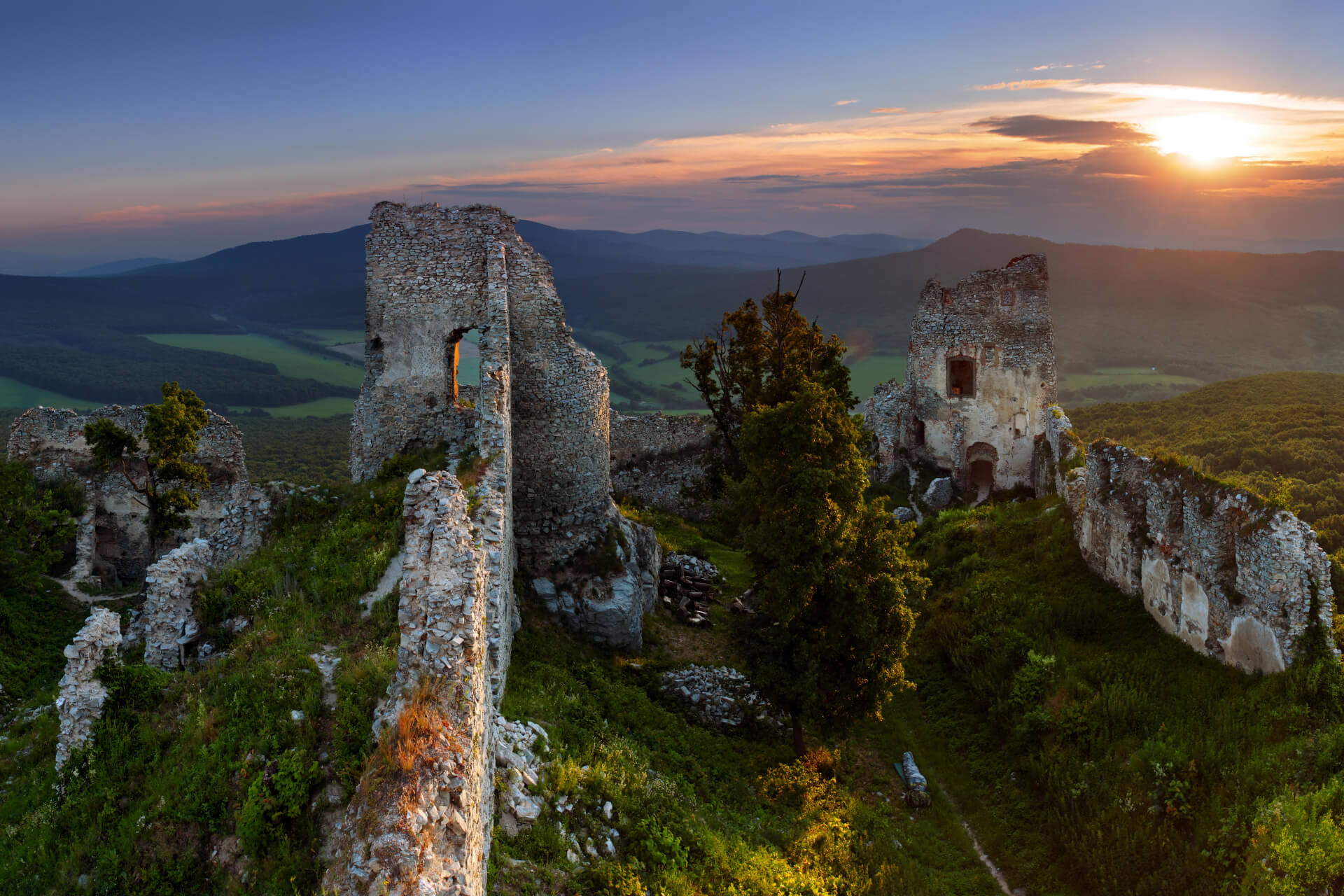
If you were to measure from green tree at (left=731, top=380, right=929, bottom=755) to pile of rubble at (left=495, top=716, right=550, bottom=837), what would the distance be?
171 inches

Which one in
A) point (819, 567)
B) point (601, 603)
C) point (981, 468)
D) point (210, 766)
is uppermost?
point (210, 766)

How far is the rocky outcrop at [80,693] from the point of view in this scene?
814 centimetres

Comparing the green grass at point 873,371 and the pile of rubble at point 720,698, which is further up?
the pile of rubble at point 720,698

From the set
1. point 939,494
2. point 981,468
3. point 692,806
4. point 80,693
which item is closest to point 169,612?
point 80,693

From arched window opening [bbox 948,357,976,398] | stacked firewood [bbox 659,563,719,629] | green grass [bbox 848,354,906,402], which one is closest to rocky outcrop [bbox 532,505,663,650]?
stacked firewood [bbox 659,563,719,629]

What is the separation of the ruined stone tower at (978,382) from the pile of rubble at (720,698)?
1480cm

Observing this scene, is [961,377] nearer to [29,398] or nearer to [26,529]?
Result: [26,529]

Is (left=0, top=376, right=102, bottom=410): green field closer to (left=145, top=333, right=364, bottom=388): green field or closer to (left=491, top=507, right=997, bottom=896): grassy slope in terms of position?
(left=145, top=333, right=364, bottom=388): green field

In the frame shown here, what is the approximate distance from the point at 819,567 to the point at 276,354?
5775 inches

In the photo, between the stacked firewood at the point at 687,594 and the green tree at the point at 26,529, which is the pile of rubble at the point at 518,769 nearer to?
the stacked firewood at the point at 687,594

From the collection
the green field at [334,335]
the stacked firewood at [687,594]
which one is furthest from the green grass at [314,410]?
the stacked firewood at [687,594]

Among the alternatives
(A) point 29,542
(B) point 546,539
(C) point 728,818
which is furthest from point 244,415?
(C) point 728,818

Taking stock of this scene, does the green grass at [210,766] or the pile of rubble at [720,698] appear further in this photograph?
the pile of rubble at [720,698]

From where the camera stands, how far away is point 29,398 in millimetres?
95500
